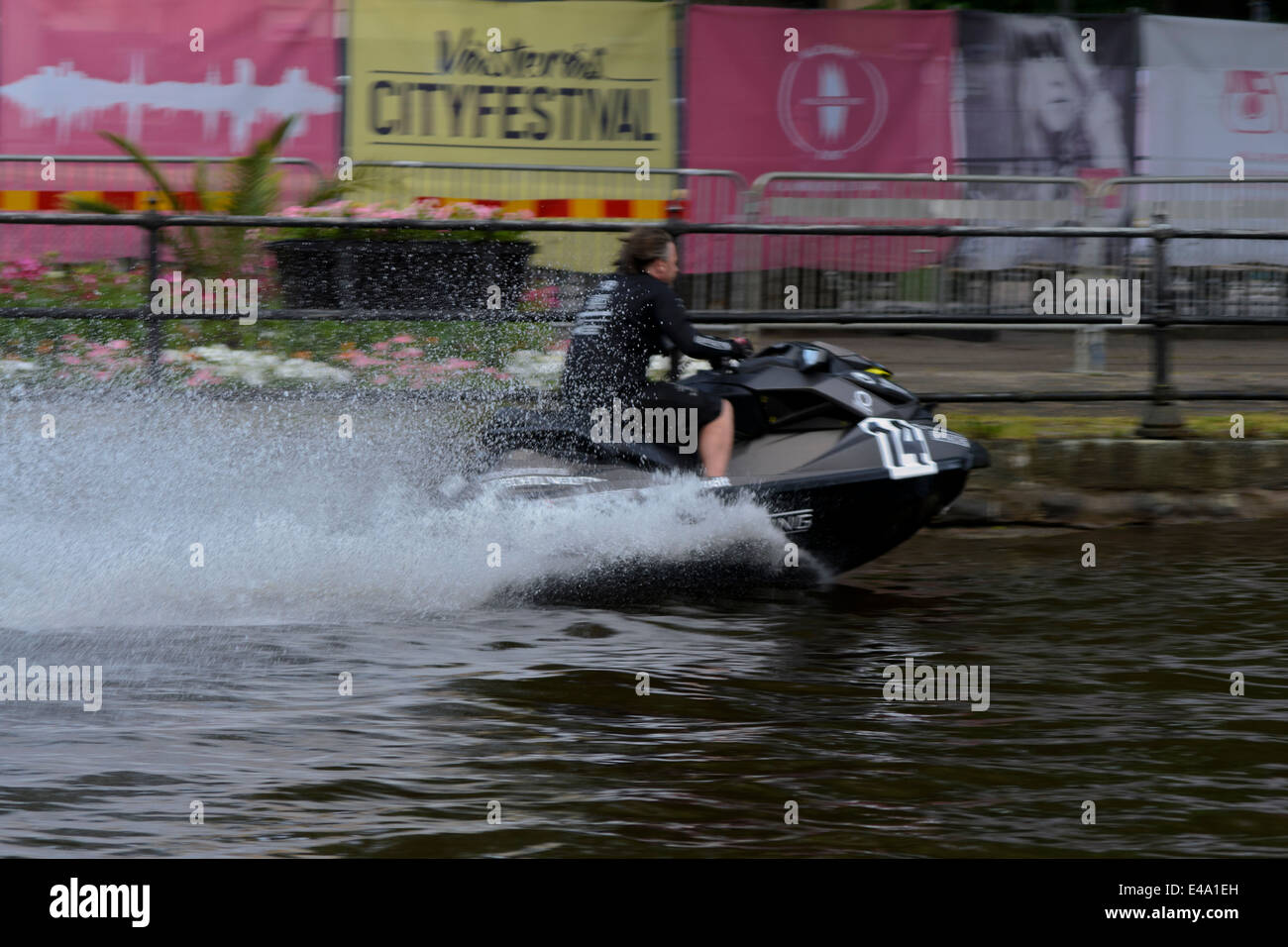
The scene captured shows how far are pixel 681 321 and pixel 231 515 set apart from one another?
207 centimetres

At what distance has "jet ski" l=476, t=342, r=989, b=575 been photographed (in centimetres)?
658

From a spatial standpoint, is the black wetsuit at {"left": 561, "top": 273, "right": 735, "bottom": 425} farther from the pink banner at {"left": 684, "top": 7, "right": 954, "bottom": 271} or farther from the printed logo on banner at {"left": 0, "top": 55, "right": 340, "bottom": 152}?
the printed logo on banner at {"left": 0, "top": 55, "right": 340, "bottom": 152}

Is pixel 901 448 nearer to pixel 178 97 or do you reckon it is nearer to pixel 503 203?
pixel 503 203

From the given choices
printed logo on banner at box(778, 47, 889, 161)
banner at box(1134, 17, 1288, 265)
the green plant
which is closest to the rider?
the green plant

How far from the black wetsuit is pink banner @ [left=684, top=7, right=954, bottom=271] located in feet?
23.4

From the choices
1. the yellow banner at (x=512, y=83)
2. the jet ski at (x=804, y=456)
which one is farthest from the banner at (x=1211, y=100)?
the jet ski at (x=804, y=456)

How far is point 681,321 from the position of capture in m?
6.86

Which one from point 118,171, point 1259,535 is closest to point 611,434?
point 1259,535

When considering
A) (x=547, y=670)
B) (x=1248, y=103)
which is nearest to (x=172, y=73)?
(x=1248, y=103)

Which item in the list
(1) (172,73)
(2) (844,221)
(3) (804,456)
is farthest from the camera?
(1) (172,73)

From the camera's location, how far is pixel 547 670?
557 cm

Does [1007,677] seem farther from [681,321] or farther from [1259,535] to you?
[1259,535]

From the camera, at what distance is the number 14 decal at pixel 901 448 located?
6.64 meters

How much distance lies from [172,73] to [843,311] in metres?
7.42
